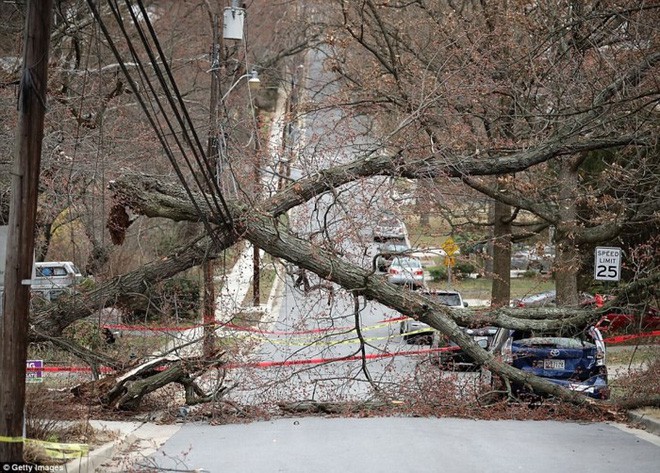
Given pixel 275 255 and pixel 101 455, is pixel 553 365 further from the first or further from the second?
pixel 101 455

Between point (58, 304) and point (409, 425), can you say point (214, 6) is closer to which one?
point (58, 304)

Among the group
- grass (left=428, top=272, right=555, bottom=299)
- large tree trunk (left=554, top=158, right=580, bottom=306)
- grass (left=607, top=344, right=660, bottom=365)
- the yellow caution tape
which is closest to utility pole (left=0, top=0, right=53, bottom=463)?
the yellow caution tape

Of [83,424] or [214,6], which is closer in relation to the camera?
[83,424]

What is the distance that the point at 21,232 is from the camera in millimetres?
7906

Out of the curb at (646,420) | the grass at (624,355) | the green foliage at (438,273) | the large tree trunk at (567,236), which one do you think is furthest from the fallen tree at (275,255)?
the green foliage at (438,273)

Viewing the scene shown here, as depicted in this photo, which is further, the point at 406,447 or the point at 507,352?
the point at 507,352

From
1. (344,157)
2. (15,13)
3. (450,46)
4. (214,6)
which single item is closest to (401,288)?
(344,157)

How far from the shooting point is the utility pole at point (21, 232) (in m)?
7.88

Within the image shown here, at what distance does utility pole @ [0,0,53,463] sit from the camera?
25.9 feet

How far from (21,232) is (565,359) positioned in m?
9.27

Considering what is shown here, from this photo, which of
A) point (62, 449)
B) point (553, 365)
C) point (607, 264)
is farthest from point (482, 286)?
point (62, 449)

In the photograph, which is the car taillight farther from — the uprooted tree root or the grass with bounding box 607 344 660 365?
the grass with bounding box 607 344 660 365

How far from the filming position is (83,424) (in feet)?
36.3

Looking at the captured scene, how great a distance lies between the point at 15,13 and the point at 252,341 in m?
10.4
